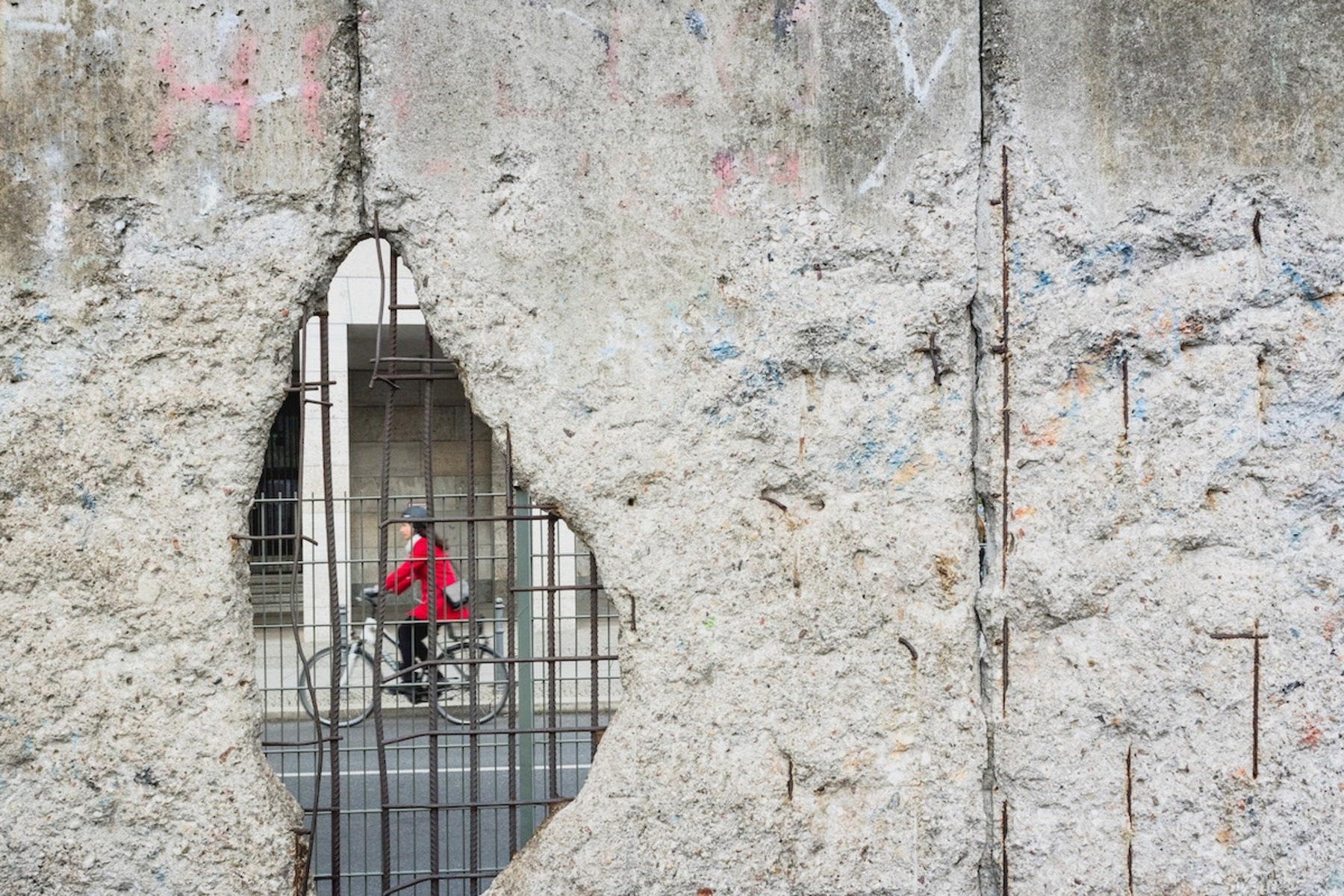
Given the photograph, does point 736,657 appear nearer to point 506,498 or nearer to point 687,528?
point 687,528

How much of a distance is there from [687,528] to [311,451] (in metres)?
7.06

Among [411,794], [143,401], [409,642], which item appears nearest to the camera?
[143,401]

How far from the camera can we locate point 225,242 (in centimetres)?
252

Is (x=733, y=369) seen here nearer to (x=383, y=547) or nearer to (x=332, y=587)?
(x=383, y=547)

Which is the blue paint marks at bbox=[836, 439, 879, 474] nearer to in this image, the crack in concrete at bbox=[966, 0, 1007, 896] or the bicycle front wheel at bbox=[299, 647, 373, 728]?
the crack in concrete at bbox=[966, 0, 1007, 896]

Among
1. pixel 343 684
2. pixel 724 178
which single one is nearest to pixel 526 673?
pixel 724 178

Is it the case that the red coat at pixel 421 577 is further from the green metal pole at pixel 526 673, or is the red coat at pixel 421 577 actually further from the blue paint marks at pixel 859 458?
the blue paint marks at pixel 859 458

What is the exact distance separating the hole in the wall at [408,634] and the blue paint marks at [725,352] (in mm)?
548

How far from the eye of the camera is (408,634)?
19.3ft

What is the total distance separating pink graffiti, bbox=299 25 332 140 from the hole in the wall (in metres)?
0.40

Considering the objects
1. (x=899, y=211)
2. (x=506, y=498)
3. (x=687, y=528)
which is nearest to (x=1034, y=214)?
(x=899, y=211)

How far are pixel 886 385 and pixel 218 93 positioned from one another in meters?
1.67

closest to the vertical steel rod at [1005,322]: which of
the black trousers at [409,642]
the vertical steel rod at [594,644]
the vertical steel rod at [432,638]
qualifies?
the vertical steel rod at [594,644]

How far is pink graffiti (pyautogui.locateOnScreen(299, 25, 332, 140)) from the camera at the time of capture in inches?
100
